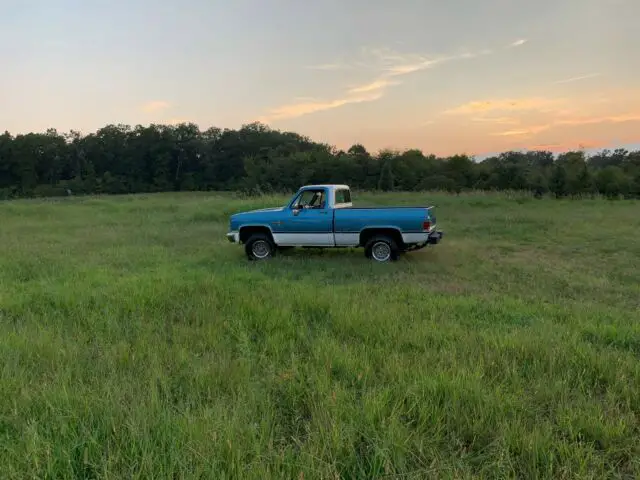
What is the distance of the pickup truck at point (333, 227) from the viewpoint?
33.7 feet

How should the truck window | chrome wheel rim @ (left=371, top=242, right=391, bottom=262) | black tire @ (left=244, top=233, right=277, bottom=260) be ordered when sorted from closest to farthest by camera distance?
chrome wheel rim @ (left=371, top=242, right=391, bottom=262)
the truck window
black tire @ (left=244, top=233, right=277, bottom=260)

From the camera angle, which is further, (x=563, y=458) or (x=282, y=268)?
(x=282, y=268)

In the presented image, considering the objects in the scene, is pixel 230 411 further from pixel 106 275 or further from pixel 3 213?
pixel 3 213

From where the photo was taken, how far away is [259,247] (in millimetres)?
11422

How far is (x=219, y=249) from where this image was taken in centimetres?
1264

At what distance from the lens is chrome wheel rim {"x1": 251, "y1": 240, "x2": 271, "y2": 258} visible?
1138 cm

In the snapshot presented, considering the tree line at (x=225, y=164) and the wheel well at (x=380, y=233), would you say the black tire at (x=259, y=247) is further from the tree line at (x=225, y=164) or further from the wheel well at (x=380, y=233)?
the tree line at (x=225, y=164)

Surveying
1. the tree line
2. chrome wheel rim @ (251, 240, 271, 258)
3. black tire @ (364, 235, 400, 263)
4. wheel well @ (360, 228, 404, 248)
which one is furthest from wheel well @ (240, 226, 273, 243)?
the tree line

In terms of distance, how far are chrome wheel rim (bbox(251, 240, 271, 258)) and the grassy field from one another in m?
2.15

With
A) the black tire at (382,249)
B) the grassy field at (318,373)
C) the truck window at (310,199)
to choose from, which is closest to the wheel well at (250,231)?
the truck window at (310,199)

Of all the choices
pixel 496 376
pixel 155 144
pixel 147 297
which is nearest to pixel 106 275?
pixel 147 297

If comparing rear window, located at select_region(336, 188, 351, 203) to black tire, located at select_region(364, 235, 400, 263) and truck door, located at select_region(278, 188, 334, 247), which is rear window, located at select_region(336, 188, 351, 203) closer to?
truck door, located at select_region(278, 188, 334, 247)

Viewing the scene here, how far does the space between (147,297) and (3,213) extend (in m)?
22.6

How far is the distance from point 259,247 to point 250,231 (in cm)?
48
